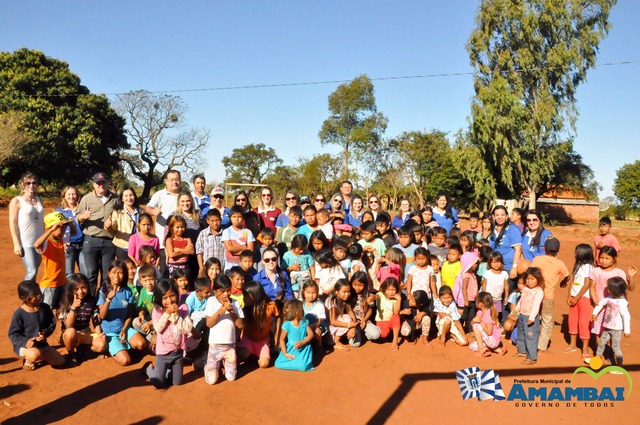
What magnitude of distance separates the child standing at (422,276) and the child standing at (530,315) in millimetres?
1036

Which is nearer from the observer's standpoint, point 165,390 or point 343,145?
point 165,390

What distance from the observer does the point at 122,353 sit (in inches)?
195

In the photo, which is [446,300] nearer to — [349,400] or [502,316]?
[502,316]

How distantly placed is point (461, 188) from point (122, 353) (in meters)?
27.4

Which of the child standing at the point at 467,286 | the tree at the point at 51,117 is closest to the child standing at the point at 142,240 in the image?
the child standing at the point at 467,286

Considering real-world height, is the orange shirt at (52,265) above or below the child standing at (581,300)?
above

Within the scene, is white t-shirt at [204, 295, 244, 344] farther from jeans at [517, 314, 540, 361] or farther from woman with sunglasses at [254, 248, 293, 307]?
jeans at [517, 314, 540, 361]

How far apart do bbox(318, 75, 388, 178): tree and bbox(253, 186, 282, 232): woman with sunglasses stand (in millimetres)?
25982

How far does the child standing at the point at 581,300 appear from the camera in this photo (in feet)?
17.9

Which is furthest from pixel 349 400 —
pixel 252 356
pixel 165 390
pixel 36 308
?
pixel 36 308

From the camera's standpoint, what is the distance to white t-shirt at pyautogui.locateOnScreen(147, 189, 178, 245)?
6.11 meters

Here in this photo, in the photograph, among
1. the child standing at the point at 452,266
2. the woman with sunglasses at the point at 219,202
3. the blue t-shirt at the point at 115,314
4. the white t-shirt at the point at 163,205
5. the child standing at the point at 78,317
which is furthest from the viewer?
the woman with sunglasses at the point at 219,202

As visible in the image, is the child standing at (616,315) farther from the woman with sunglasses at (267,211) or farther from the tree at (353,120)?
the tree at (353,120)

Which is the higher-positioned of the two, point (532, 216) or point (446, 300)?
point (532, 216)
